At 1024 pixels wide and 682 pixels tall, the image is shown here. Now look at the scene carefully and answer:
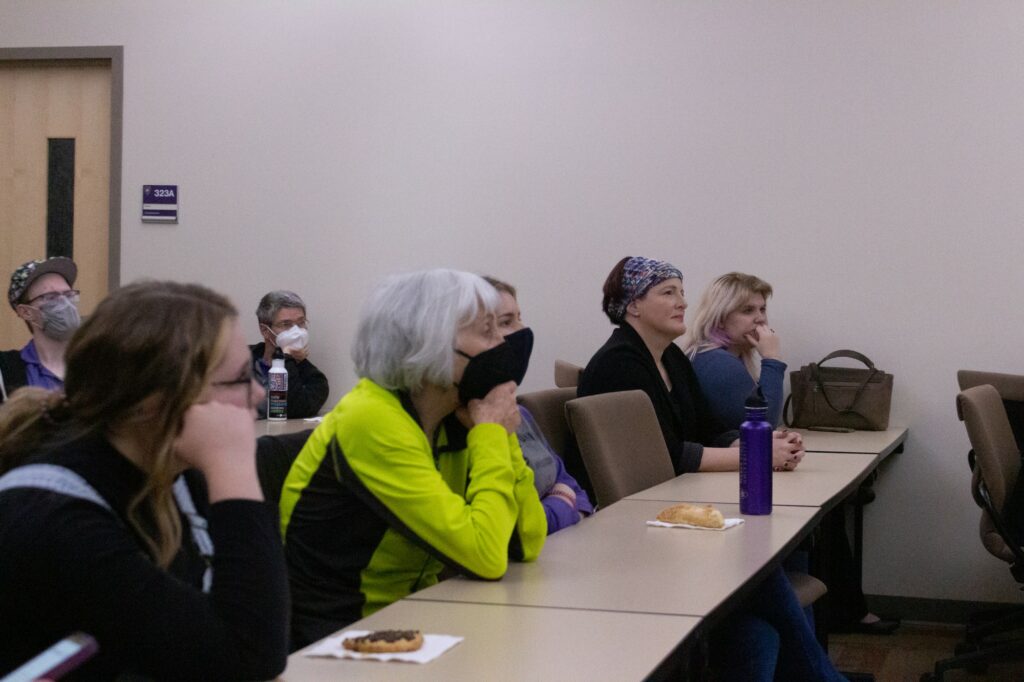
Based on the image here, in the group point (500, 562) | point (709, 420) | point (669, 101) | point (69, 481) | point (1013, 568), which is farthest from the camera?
point (669, 101)

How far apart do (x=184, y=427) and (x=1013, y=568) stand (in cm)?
318

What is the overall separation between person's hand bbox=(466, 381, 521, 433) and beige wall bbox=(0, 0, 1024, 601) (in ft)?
10.2

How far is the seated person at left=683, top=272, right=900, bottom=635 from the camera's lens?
4516 mm

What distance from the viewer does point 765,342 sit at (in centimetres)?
461

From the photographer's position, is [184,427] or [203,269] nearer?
[184,427]

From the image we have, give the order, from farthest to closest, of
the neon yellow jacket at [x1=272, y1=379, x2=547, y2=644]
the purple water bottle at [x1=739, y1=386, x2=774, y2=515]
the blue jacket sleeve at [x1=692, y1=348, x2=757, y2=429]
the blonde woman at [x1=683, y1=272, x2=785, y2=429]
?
1. the blonde woman at [x1=683, y1=272, x2=785, y2=429]
2. the blue jacket sleeve at [x1=692, y1=348, x2=757, y2=429]
3. the purple water bottle at [x1=739, y1=386, x2=774, y2=515]
4. the neon yellow jacket at [x1=272, y1=379, x2=547, y2=644]

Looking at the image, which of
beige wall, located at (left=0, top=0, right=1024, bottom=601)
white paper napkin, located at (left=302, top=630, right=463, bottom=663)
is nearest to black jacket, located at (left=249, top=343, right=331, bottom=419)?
beige wall, located at (left=0, top=0, right=1024, bottom=601)

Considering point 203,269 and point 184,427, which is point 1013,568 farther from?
point 203,269

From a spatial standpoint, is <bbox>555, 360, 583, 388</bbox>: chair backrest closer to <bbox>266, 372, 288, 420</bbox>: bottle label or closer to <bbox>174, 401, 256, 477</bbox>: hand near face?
<bbox>266, 372, 288, 420</bbox>: bottle label

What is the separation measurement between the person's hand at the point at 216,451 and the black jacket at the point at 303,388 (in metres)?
3.74

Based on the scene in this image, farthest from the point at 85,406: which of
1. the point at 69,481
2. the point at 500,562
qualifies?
the point at 500,562

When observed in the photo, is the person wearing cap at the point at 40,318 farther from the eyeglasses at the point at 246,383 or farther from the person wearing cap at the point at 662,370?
the eyeglasses at the point at 246,383

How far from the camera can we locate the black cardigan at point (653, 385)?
147 inches

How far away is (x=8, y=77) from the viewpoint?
5926 millimetres
